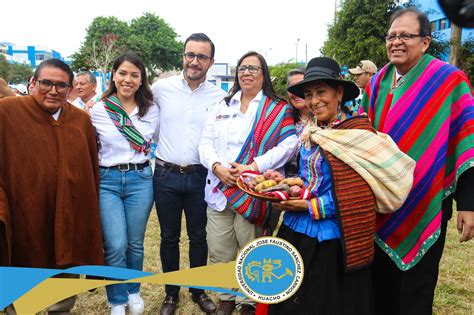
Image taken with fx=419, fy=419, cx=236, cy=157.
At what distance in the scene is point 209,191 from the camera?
10.7 feet

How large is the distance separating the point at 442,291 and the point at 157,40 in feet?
172

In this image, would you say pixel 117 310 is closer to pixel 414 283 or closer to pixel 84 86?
pixel 414 283

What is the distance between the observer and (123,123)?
10.3ft

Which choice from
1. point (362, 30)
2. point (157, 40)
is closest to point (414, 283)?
point (362, 30)

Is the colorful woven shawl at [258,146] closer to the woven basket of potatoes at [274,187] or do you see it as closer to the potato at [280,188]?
the woven basket of potatoes at [274,187]

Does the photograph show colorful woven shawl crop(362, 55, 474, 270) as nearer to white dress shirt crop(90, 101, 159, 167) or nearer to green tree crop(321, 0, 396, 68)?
white dress shirt crop(90, 101, 159, 167)

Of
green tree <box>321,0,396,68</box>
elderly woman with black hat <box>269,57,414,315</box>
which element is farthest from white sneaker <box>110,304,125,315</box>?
green tree <box>321,0,396,68</box>

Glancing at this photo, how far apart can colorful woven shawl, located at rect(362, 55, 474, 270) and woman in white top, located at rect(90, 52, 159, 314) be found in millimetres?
1789

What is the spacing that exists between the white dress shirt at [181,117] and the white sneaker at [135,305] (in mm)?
1149

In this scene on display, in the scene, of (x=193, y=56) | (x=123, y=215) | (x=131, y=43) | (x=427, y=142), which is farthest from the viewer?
(x=131, y=43)

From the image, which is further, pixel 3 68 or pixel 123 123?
pixel 3 68

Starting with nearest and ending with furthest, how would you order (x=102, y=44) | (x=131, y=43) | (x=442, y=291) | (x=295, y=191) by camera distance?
(x=295, y=191) → (x=442, y=291) → (x=102, y=44) → (x=131, y=43)

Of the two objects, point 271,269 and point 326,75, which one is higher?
point 326,75

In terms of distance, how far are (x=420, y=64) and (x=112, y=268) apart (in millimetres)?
2572
